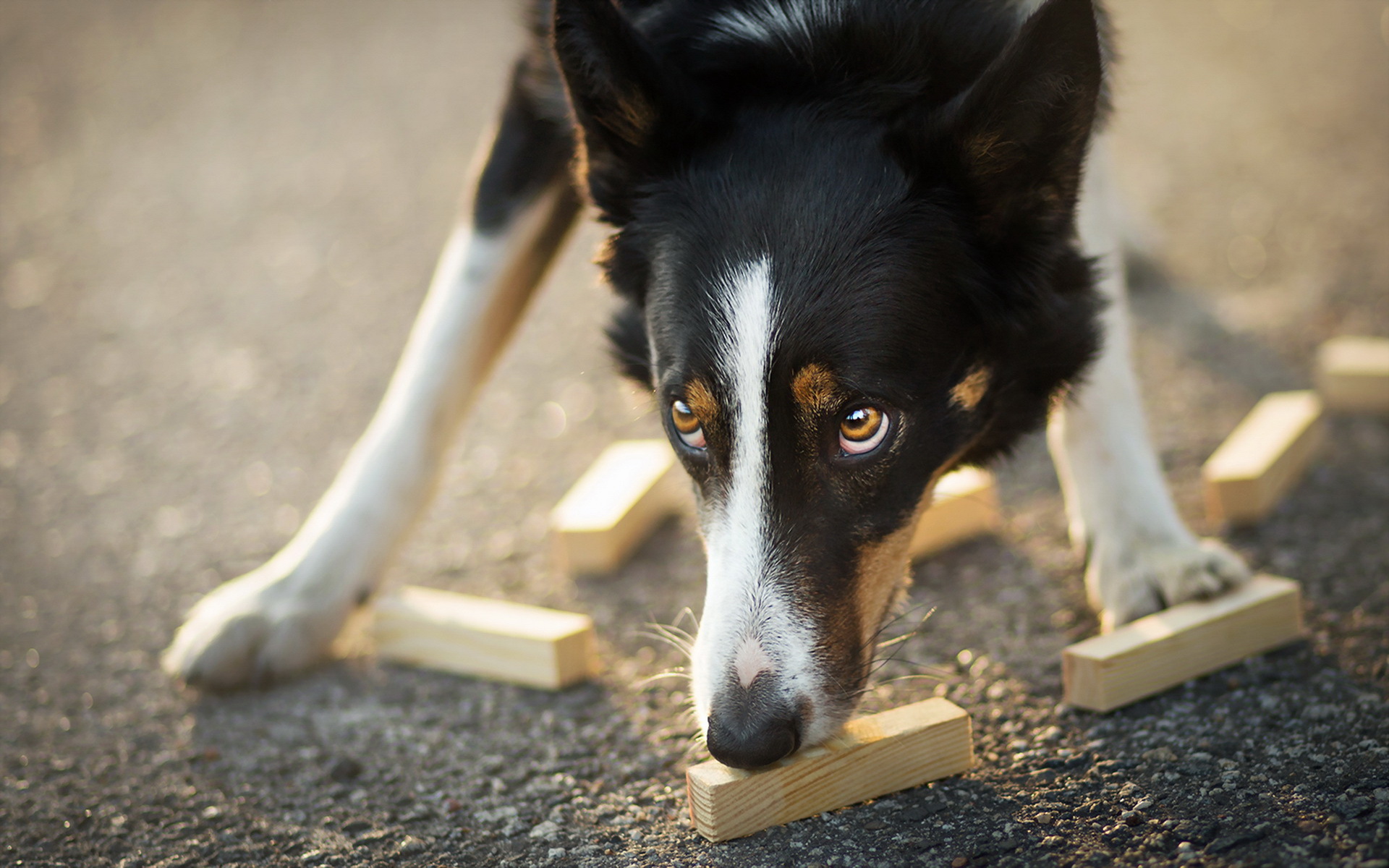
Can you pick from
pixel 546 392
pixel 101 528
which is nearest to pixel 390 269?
pixel 546 392

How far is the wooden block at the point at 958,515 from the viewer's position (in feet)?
11.0

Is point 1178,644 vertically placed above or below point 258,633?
above

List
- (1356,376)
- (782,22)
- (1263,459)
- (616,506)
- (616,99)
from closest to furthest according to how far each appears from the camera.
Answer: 1. (616,99)
2. (782,22)
3. (1263,459)
4. (616,506)
5. (1356,376)

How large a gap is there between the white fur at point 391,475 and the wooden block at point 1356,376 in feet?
8.56

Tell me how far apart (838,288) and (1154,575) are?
1.15m

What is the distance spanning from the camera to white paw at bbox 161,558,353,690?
9.98ft

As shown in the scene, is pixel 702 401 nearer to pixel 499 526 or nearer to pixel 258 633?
pixel 258 633

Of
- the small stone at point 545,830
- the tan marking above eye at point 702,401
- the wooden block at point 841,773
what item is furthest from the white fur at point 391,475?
the wooden block at point 841,773

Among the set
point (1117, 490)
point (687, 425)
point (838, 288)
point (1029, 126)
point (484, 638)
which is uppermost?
point (1029, 126)

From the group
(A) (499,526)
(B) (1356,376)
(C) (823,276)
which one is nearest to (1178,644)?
(C) (823,276)

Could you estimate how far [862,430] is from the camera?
7.50 ft

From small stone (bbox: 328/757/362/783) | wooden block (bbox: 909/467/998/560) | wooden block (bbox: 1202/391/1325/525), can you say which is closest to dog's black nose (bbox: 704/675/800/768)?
small stone (bbox: 328/757/362/783)

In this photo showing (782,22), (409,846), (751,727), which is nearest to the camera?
(751,727)

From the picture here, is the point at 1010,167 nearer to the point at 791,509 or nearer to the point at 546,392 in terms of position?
the point at 791,509
